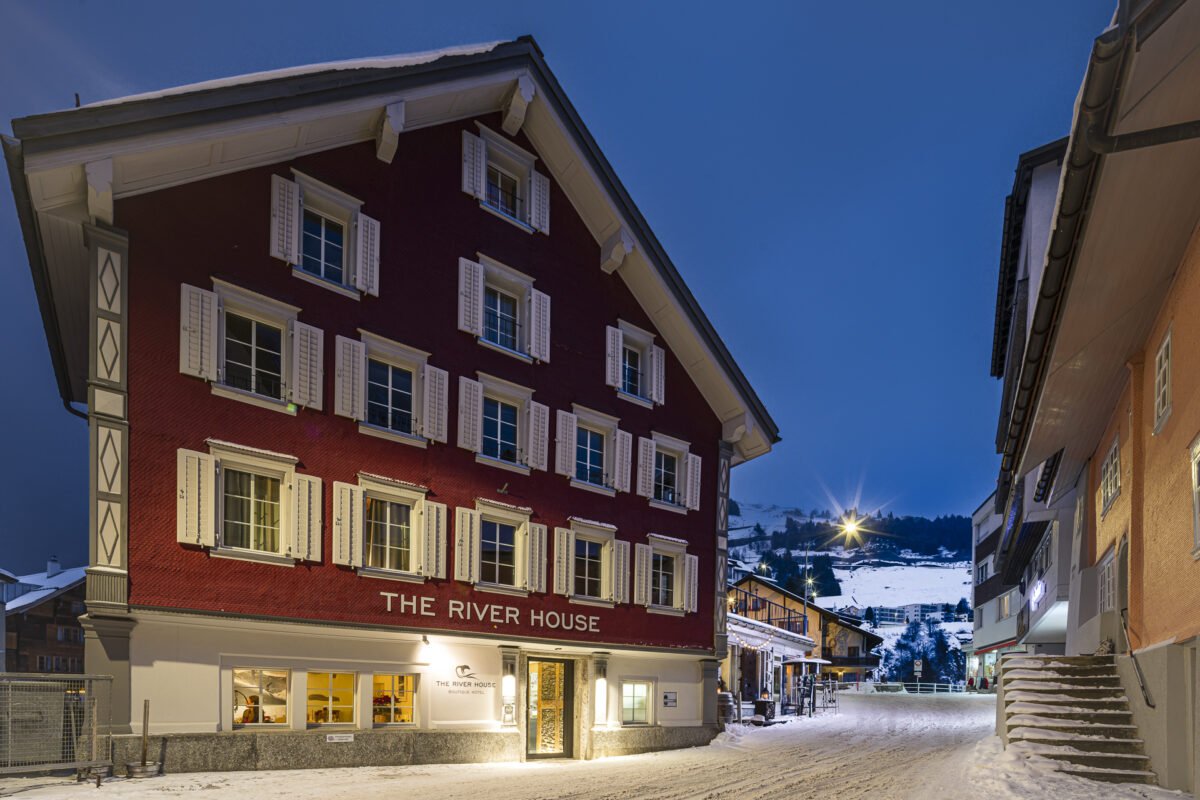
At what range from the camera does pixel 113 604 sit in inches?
521

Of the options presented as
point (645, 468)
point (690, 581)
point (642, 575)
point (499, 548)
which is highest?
point (645, 468)

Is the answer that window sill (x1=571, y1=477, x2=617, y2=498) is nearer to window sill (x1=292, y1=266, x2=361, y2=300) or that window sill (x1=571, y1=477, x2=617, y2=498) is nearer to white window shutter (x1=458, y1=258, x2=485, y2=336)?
white window shutter (x1=458, y1=258, x2=485, y2=336)

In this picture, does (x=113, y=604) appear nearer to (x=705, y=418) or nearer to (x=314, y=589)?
(x=314, y=589)

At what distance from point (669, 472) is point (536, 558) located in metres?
5.69

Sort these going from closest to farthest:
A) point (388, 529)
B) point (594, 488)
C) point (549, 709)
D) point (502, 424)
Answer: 1. point (388, 529)
2. point (502, 424)
3. point (549, 709)
4. point (594, 488)

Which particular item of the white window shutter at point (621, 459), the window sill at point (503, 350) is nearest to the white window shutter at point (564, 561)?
the white window shutter at point (621, 459)

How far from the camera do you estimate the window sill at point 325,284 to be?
16391mm

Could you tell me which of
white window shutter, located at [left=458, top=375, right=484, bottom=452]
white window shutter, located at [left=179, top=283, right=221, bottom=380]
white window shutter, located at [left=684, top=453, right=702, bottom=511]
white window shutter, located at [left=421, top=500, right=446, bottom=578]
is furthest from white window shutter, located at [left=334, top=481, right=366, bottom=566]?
white window shutter, located at [left=684, top=453, right=702, bottom=511]

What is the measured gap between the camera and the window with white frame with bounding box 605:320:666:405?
23.0 metres

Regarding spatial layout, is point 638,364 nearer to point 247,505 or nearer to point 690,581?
point 690,581

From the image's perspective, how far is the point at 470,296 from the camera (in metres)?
19.5

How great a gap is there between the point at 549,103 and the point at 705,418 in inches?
384

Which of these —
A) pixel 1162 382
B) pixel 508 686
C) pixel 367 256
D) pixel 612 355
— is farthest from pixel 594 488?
pixel 1162 382

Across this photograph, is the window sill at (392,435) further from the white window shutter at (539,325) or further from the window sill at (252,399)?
the white window shutter at (539,325)
